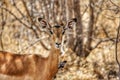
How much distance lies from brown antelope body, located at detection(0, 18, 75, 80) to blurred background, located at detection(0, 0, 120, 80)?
8.86 feet

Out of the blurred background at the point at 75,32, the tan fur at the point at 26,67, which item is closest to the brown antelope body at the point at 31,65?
the tan fur at the point at 26,67

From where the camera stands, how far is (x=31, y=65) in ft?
29.1

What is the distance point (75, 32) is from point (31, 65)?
430cm

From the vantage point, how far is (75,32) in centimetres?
1300

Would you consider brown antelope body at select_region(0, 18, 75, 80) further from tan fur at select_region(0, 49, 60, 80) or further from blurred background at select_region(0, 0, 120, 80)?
blurred background at select_region(0, 0, 120, 80)

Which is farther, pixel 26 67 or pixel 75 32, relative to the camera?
pixel 75 32

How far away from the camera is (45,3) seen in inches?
519

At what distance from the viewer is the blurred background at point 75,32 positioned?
1216cm

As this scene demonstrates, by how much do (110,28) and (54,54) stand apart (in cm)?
548

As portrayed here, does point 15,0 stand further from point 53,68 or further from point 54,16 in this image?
point 53,68

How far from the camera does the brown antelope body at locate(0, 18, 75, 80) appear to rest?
8.57m

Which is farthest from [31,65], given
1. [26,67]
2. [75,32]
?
[75,32]

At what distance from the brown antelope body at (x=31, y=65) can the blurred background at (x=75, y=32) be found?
270cm

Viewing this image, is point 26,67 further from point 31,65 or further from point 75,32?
point 75,32
